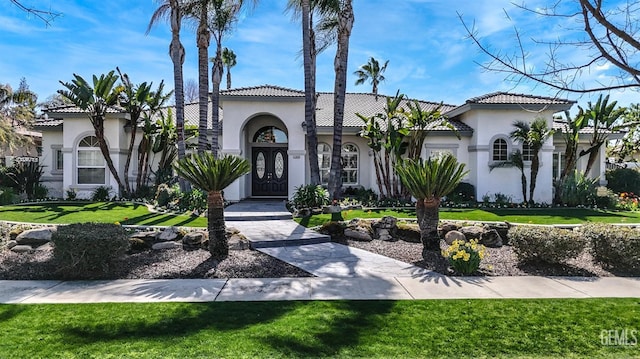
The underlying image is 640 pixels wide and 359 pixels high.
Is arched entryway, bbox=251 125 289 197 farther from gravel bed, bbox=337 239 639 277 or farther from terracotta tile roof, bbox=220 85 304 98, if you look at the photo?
gravel bed, bbox=337 239 639 277

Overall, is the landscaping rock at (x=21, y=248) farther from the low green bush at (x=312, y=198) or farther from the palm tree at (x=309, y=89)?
the palm tree at (x=309, y=89)

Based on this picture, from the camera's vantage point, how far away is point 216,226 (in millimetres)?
8211

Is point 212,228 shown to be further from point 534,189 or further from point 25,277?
point 534,189

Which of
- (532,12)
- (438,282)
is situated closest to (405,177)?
(438,282)

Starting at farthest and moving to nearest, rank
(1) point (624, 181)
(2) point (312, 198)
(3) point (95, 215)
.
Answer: (1) point (624, 181), (2) point (312, 198), (3) point (95, 215)

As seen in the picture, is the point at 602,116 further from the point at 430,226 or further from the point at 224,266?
the point at 224,266

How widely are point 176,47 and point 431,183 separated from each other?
42.1ft

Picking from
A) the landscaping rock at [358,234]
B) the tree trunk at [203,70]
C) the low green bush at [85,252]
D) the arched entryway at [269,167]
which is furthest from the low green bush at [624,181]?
the low green bush at [85,252]

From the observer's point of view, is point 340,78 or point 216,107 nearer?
point 340,78

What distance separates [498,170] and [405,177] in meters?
11.8

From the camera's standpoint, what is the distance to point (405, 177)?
29.1 ft

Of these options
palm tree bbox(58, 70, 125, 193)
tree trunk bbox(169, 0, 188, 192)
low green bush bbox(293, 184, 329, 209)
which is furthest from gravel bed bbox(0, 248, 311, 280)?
palm tree bbox(58, 70, 125, 193)

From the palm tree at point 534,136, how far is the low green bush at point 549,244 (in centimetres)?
1046

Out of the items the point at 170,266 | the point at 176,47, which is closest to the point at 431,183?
the point at 170,266
